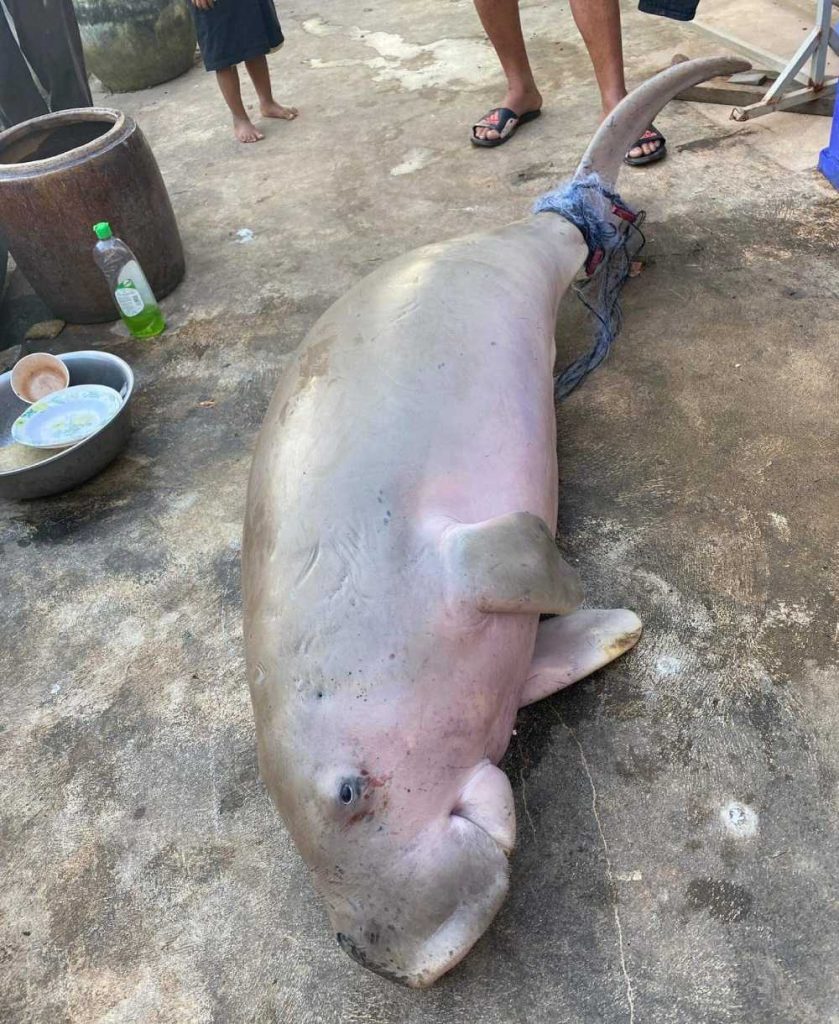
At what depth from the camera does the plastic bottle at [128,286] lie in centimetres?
382

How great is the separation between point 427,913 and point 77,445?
2161mm

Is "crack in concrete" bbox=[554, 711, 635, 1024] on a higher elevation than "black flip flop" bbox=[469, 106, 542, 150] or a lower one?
lower

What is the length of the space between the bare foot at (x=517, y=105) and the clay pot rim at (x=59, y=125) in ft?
6.29

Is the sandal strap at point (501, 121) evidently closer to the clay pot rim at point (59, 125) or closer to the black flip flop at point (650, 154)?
the black flip flop at point (650, 154)

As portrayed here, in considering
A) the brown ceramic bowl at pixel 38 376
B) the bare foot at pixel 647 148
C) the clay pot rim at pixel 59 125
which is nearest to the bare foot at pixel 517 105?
the bare foot at pixel 647 148

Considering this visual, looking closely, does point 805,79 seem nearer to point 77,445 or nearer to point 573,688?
point 573,688

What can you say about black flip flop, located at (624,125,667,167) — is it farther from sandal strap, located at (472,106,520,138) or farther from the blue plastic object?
sandal strap, located at (472,106,520,138)

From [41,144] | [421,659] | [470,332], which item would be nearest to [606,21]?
[470,332]

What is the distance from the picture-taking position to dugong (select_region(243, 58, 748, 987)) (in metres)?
1.62

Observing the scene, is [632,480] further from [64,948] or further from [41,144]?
[41,144]

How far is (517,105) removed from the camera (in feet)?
15.3

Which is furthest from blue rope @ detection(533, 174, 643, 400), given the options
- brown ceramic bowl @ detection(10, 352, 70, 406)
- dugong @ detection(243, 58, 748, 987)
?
brown ceramic bowl @ detection(10, 352, 70, 406)

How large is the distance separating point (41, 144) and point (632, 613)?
12.7ft

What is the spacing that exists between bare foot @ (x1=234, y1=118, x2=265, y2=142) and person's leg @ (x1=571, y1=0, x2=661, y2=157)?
236 centimetres
